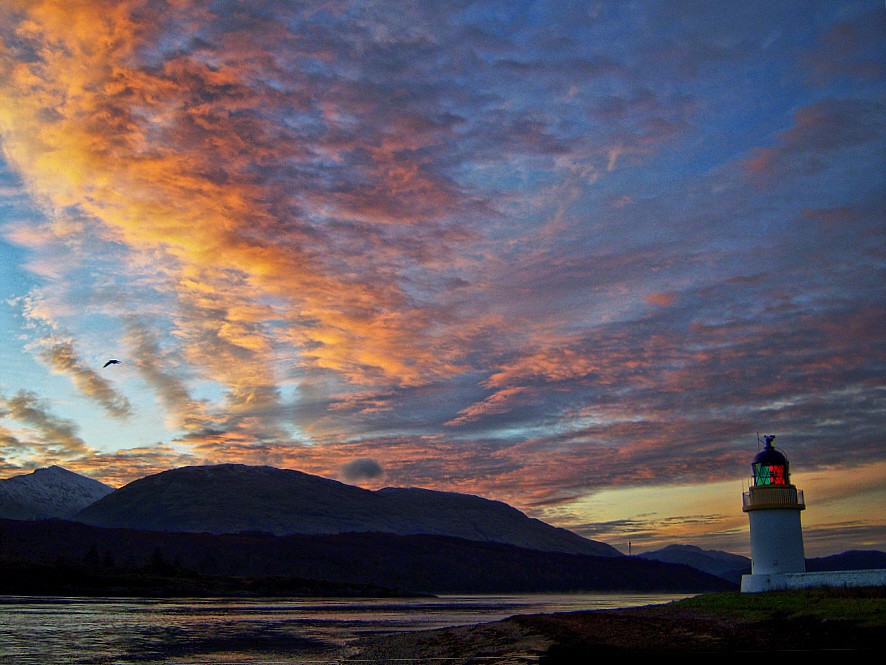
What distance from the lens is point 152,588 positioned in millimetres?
128875

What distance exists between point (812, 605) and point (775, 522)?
505 inches

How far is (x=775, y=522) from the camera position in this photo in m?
40.4

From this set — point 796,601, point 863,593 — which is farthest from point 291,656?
point 863,593

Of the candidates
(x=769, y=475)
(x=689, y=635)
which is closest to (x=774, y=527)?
(x=769, y=475)

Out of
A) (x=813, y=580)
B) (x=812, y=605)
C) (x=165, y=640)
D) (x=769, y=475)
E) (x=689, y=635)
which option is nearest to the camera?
(x=812, y=605)

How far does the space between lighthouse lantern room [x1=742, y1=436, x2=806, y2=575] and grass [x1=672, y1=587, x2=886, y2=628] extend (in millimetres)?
2462

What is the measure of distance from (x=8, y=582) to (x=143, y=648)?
4311 inches

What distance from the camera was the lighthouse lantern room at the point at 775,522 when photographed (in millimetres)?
39719

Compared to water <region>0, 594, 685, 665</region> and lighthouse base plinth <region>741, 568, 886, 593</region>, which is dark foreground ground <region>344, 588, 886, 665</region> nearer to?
lighthouse base plinth <region>741, 568, 886, 593</region>

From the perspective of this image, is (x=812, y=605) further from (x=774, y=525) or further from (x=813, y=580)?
(x=774, y=525)

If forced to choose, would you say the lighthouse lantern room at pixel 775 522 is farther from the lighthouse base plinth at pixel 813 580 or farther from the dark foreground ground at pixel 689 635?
the dark foreground ground at pixel 689 635

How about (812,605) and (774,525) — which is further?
(774,525)

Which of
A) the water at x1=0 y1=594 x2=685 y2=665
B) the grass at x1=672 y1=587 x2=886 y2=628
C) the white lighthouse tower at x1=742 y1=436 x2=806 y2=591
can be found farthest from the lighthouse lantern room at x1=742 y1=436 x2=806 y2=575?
the water at x1=0 y1=594 x2=685 y2=665

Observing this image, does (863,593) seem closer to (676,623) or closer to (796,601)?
(796,601)
